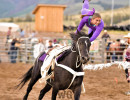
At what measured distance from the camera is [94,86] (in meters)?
8.60

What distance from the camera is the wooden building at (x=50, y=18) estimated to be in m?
33.0

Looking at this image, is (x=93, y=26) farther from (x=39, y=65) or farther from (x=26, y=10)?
(x=26, y=10)

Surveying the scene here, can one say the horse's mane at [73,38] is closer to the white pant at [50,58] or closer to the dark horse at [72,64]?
the dark horse at [72,64]

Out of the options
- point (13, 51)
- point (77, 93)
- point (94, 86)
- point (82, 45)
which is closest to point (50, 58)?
point (77, 93)

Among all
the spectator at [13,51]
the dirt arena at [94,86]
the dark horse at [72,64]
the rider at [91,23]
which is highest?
the rider at [91,23]

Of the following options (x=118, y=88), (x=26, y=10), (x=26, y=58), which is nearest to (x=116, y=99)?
(x=118, y=88)

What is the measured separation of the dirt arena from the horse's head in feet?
8.97

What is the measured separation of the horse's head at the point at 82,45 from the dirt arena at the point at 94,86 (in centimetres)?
273

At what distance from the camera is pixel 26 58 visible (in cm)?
1459

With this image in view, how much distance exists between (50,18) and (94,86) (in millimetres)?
25264

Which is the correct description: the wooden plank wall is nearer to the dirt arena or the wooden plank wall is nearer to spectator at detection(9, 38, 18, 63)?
spectator at detection(9, 38, 18, 63)

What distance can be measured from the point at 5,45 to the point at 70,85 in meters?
11.2

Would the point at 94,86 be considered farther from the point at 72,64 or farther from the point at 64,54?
the point at 72,64

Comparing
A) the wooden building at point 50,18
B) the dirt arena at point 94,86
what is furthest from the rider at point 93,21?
the wooden building at point 50,18
